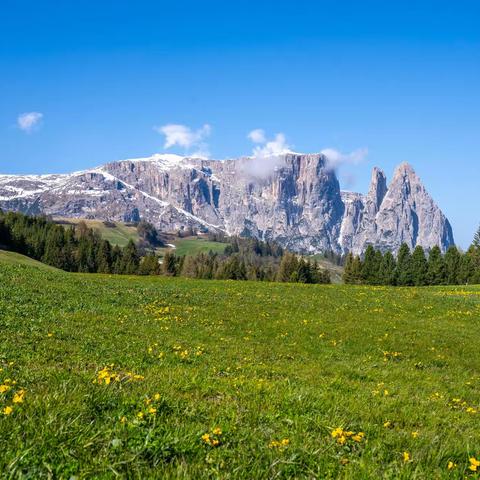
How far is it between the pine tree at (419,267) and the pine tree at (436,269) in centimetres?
175

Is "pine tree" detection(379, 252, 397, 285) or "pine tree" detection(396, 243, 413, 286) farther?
"pine tree" detection(379, 252, 397, 285)

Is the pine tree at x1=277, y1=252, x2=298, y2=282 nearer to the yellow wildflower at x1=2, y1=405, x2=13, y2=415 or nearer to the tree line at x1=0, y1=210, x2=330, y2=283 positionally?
the tree line at x1=0, y1=210, x2=330, y2=283

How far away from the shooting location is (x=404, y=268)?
154750 millimetres

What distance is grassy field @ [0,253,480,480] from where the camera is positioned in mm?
5289

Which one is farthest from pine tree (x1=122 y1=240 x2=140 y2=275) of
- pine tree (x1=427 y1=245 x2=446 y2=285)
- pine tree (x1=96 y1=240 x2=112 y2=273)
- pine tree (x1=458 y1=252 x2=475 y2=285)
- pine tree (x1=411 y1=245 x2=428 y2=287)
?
pine tree (x1=458 y1=252 x2=475 y2=285)

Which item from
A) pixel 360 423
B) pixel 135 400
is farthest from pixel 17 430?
pixel 360 423

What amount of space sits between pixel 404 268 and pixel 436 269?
477 inches

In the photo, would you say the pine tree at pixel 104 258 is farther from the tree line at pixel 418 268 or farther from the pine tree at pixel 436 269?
the pine tree at pixel 436 269

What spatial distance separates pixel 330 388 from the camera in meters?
11.1

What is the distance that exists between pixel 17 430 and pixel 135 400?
6.32ft

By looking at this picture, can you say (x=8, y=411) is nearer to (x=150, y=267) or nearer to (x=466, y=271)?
(x=150, y=267)

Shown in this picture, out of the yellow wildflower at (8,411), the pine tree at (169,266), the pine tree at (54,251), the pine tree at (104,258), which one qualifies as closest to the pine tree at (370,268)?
the pine tree at (169,266)

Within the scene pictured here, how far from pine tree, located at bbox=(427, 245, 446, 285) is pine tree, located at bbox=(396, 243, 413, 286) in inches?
252

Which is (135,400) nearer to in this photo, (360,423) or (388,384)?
(360,423)
